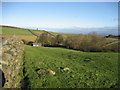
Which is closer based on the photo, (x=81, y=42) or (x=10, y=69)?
(x=10, y=69)

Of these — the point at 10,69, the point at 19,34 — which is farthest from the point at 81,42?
the point at 19,34

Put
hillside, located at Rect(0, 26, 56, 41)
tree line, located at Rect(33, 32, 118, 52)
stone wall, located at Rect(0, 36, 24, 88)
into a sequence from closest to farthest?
1. stone wall, located at Rect(0, 36, 24, 88)
2. tree line, located at Rect(33, 32, 118, 52)
3. hillside, located at Rect(0, 26, 56, 41)

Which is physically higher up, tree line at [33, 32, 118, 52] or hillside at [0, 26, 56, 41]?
hillside at [0, 26, 56, 41]

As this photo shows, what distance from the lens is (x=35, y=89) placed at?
261 inches

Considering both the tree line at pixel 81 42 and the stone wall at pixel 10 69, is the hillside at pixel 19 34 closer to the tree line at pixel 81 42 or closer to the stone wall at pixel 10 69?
the tree line at pixel 81 42

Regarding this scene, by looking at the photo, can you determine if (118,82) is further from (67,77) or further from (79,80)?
(67,77)

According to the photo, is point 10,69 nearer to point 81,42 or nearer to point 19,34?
point 81,42

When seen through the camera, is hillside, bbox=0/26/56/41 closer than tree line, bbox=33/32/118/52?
No

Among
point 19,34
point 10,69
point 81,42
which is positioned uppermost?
point 19,34

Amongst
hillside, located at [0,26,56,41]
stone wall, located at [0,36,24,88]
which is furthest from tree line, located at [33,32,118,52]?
stone wall, located at [0,36,24,88]

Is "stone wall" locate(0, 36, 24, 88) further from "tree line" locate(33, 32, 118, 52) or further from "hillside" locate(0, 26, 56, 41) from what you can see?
"hillside" locate(0, 26, 56, 41)

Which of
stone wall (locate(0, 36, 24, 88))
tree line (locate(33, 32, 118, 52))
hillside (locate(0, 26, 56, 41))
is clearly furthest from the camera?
hillside (locate(0, 26, 56, 41))

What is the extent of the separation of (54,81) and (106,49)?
3221 centimetres

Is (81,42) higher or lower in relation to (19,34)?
lower
